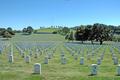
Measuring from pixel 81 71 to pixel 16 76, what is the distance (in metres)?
4.45

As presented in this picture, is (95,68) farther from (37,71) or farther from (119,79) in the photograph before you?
(37,71)

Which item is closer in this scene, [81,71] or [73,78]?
[73,78]

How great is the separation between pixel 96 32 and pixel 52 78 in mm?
68171

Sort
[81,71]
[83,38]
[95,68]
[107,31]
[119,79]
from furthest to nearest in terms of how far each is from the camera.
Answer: [83,38]
[107,31]
[81,71]
[95,68]
[119,79]

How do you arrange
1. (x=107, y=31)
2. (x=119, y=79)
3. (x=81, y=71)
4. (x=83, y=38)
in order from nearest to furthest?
(x=119, y=79), (x=81, y=71), (x=107, y=31), (x=83, y=38)

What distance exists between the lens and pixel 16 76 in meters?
16.9

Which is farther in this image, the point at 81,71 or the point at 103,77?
the point at 81,71

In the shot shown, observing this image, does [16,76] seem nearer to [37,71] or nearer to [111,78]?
[37,71]

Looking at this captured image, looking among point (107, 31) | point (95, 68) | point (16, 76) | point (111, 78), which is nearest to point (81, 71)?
point (95, 68)

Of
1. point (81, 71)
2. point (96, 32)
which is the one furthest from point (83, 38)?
point (81, 71)

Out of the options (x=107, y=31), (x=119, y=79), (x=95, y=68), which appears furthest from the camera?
(x=107, y=31)

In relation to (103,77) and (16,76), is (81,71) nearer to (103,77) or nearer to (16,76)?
(103,77)

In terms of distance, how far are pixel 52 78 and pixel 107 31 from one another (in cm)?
6774

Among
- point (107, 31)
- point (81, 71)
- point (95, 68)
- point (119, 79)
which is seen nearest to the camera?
point (119, 79)
